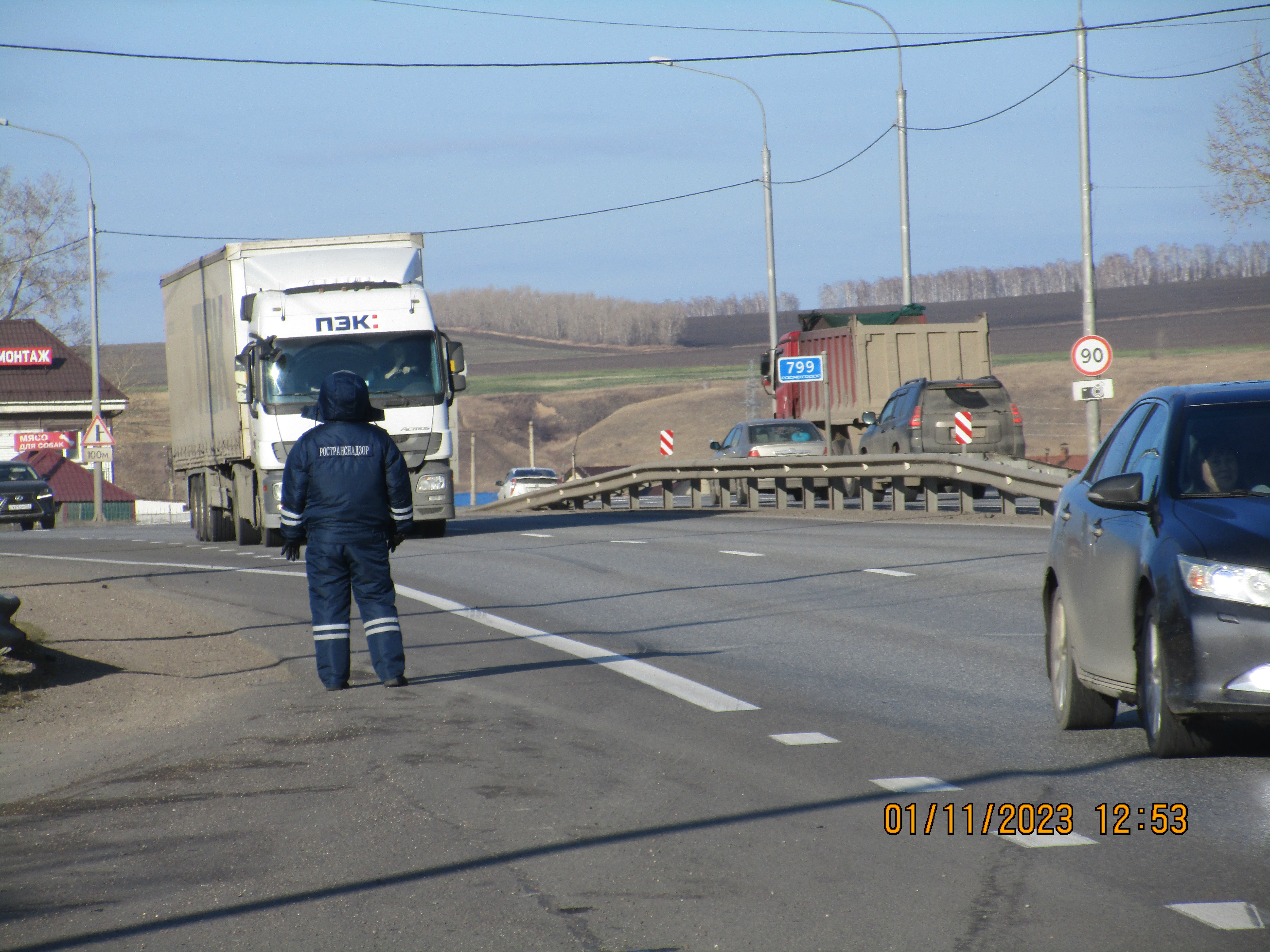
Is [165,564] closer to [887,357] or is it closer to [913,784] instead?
[913,784]

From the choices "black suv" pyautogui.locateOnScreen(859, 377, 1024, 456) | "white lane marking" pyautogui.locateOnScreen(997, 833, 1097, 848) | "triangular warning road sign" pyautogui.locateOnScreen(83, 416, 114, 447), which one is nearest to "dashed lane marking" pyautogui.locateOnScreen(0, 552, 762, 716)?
"white lane marking" pyautogui.locateOnScreen(997, 833, 1097, 848)

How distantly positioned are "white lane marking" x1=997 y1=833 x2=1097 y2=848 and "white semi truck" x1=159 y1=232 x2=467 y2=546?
15.2 metres

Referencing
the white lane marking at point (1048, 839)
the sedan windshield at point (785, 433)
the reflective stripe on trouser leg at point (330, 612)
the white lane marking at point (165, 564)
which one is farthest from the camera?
the sedan windshield at point (785, 433)

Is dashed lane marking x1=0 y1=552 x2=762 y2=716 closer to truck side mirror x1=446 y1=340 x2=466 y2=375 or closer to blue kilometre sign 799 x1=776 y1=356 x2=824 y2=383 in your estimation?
truck side mirror x1=446 y1=340 x2=466 y2=375

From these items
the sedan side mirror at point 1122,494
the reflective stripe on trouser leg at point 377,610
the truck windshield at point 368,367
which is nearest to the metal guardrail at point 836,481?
the truck windshield at point 368,367

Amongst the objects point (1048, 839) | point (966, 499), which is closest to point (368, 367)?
point (966, 499)

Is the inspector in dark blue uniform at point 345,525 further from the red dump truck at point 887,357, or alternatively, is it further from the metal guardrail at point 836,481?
the red dump truck at point 887,357

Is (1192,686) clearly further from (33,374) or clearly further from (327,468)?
(33,374)

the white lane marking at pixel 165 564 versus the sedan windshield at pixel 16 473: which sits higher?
the sedan windshield at pixel 16 473

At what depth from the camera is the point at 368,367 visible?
20.0 metres

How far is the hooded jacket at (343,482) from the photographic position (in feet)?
27.8

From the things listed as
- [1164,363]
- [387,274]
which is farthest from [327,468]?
[1164,363]

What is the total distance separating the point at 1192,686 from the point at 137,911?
378cm

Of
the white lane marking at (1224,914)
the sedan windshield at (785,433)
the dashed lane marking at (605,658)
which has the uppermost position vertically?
the sedan windshield at (785,433)
